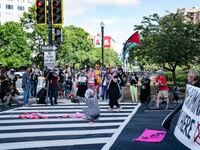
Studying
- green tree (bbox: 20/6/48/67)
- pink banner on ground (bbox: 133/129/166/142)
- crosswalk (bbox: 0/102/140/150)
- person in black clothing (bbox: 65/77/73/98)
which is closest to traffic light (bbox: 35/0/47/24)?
crosswalk (bbox: 0/102/140/150)

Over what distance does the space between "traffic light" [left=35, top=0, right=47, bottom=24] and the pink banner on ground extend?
9.90 meters

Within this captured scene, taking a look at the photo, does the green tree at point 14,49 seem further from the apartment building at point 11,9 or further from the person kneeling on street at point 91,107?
the person kneeling on street at point 91,107

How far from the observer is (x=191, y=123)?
6602 mm

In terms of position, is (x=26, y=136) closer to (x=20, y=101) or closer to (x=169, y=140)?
(x=169, y=140)

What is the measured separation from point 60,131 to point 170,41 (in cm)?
1750

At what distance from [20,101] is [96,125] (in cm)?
967

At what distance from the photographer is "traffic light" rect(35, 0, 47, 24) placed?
816 inches

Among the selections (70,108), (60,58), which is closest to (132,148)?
(70,108)

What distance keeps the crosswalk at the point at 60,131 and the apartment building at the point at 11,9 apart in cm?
12309

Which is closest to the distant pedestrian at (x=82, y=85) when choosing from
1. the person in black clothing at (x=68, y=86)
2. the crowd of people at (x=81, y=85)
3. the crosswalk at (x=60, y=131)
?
the crowd of people at (x=81, y=85)

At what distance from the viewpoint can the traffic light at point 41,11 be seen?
2073 cm

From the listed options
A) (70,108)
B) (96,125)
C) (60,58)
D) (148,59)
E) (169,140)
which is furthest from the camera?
(60,58)

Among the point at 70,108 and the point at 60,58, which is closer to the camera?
the point at 70,108

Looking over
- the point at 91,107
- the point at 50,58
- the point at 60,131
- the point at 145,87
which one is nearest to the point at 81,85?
the point at 50,58
